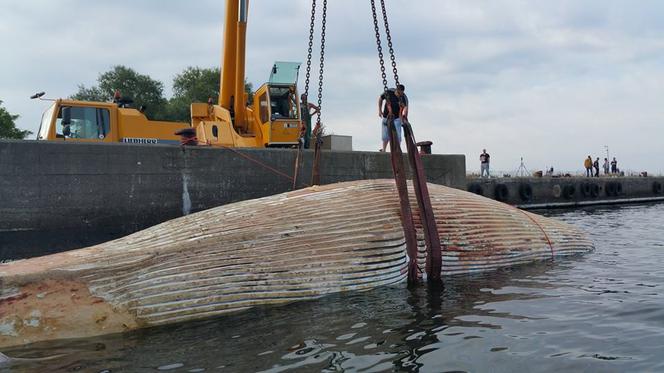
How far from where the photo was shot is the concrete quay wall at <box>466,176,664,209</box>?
865 inches

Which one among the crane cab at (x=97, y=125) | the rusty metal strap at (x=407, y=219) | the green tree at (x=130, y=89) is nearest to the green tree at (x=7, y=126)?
the green tree at (x=130, y=89)

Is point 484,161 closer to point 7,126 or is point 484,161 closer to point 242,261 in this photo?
point 242,261

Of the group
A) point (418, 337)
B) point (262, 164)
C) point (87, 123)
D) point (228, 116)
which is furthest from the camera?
point (228, 116)

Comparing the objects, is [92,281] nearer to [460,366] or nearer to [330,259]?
[330,259]

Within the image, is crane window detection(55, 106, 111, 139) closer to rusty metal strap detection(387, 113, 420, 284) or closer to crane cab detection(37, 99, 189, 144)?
crane cab detection(37, 99, 189, 144)

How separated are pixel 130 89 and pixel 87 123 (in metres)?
50.3

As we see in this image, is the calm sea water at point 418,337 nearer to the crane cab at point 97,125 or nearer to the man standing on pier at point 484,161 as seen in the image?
the crane cab at point 97,125

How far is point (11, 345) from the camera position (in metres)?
4.03

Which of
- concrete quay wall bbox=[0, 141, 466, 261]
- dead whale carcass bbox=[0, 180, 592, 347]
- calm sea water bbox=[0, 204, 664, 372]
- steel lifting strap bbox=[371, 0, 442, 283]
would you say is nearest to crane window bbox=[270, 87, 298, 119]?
concrete quay wall bbox=[0, 141, 466, 261]

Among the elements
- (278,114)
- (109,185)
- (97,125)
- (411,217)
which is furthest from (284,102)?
(411,217)

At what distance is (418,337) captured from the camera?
13.9 feet

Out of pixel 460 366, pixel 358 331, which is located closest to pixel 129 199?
pixel 358 331

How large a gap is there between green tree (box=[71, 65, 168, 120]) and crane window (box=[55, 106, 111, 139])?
1864 inches

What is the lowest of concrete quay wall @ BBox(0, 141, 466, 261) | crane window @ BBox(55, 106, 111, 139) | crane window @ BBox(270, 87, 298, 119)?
concrete quay wall @ BBox(0, 141, 466, 261)
